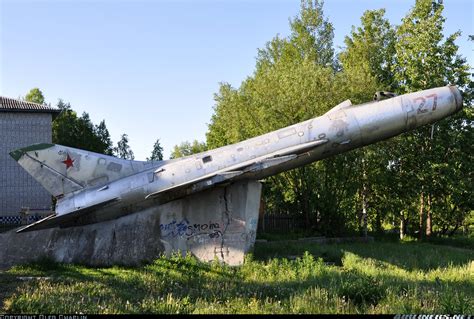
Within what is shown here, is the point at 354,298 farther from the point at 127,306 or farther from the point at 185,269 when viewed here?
the point at 185,269

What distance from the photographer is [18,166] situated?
104 feet

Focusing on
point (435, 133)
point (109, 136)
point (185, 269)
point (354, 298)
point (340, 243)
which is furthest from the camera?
point (109, 136)

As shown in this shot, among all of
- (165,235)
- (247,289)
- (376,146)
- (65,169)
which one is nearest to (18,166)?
(65,169)

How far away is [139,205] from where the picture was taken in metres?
15.7

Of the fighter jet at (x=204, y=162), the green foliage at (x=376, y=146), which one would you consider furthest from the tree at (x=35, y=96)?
the fighter jet at (x=204, y=162)

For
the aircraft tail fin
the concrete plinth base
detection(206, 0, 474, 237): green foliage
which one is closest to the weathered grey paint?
detection(206, 0, 474, 237): green foliage

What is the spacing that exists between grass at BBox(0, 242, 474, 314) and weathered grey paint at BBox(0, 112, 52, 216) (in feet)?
60.7

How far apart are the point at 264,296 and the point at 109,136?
4783 cm

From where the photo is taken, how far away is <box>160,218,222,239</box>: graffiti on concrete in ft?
51.2

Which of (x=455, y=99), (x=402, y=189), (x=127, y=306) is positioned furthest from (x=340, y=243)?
(x=127, y=306)

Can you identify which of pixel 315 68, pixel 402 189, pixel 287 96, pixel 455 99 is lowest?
pixel 402 189

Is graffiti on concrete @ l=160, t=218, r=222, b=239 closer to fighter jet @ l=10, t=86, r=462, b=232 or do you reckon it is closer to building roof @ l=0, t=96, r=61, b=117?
fighter jet @ l=10, t=86, r=462, b=232

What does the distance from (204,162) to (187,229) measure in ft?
7.87

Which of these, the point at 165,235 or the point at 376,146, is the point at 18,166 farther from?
the point at 376,146
